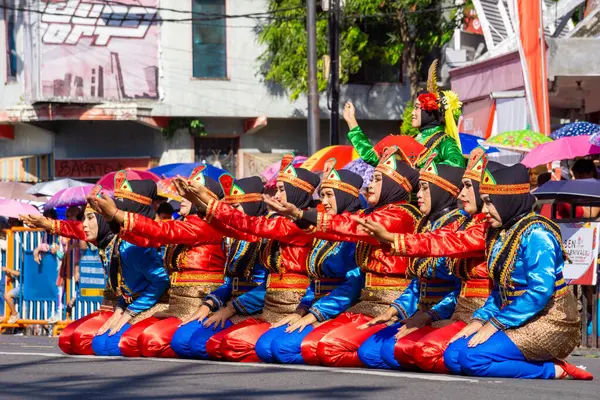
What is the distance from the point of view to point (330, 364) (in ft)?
33.2

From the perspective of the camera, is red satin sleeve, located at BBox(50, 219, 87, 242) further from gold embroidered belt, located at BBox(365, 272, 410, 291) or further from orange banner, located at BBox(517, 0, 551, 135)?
orange banner, located at BBox(517, 0, 551, 135)

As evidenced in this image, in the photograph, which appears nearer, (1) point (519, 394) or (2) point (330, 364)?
(1) point (519, 394)

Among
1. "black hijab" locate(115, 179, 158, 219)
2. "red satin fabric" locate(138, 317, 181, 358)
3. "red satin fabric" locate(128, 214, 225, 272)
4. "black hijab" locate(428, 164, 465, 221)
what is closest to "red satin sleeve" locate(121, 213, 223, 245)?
"red satin fabric" locate(128, 214, 225, 272)

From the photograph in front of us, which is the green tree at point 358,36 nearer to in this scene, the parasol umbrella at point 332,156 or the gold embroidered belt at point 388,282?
the parasol umbrella at point 332,156

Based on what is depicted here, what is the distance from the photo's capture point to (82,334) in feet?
39.9

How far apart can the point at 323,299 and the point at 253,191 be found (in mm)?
1534

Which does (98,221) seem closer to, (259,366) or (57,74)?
(259,366)

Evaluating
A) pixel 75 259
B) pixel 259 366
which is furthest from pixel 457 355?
pixel 75 259

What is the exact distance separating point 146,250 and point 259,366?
2270mm

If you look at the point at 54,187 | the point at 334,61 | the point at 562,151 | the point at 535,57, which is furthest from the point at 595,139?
the point at 334,61

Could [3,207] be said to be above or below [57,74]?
below

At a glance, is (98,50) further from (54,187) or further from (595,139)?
(595,139)

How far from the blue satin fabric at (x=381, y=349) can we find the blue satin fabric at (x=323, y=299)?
560 mm

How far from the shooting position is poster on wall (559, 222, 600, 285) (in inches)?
518
